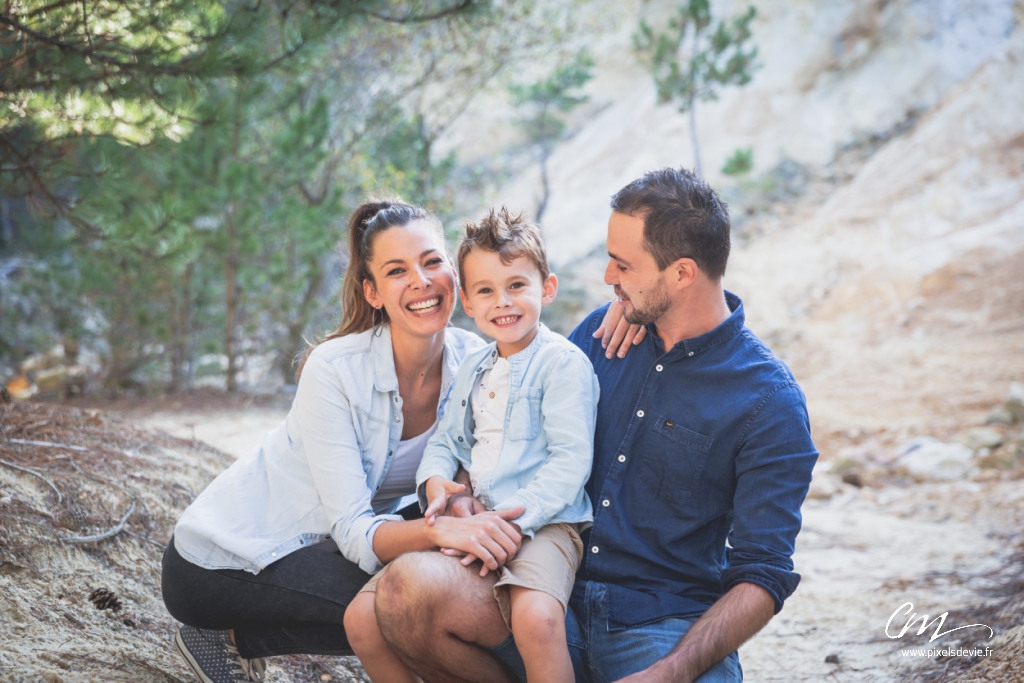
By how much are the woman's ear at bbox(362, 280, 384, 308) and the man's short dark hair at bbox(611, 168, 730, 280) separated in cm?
79

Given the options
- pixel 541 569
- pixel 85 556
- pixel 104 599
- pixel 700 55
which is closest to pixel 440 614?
pixel 541 569

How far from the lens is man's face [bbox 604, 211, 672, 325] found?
92.2 inches

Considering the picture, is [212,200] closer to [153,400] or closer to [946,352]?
[153,400]

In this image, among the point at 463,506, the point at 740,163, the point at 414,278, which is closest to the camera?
the point at 463,506

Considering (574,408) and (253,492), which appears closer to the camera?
(574,408)

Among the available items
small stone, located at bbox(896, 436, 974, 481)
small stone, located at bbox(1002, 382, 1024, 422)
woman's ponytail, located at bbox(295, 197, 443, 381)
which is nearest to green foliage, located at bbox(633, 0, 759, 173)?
small stone, located at bbox(1002, 382, 1024, 422)

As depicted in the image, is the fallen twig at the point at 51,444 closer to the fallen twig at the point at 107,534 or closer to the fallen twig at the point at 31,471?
the fallen twig at the point at 31,471

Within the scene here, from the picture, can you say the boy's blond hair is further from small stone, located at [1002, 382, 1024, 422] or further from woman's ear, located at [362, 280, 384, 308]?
small stone, located at [1002, 382, 1024, 422]

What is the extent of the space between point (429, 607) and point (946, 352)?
33.1 feet

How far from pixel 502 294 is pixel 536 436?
0.41 meters

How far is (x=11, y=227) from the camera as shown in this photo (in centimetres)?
1065

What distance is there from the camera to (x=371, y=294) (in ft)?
8.45

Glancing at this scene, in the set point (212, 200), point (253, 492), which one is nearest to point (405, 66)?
point (212, 200)

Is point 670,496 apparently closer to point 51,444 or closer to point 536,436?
point 536,436
